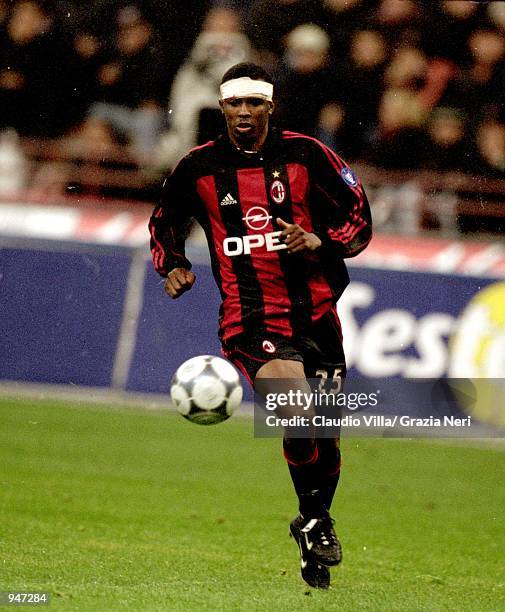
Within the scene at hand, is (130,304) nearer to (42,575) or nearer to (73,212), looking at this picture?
(73,212)

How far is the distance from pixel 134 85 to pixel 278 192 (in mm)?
4820

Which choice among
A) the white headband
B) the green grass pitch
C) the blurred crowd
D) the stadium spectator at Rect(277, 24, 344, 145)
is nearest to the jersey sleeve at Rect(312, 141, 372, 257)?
the white headband

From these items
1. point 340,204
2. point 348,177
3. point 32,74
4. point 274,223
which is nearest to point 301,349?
point 274,223

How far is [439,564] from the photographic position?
588 cm

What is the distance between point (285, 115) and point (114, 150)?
167 cm

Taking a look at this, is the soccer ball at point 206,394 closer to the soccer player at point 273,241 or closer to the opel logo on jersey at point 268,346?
the soccer player at point 273,241

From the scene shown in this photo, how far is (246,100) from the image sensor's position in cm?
539

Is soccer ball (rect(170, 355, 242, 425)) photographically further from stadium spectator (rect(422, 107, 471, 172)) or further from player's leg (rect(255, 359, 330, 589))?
stadium spectator (rect(422, 107, 471, 172))

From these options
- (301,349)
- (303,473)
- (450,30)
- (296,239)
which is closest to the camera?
(296,239)

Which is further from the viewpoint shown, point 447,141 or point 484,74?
point 447,141

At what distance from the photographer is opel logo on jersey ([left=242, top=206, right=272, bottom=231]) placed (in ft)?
18.1

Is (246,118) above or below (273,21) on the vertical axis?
below

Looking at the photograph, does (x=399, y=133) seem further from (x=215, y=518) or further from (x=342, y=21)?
(x=215, y=518)

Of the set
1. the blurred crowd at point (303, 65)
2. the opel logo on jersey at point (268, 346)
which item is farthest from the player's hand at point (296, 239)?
the blurred crowd at point (303, 65)
